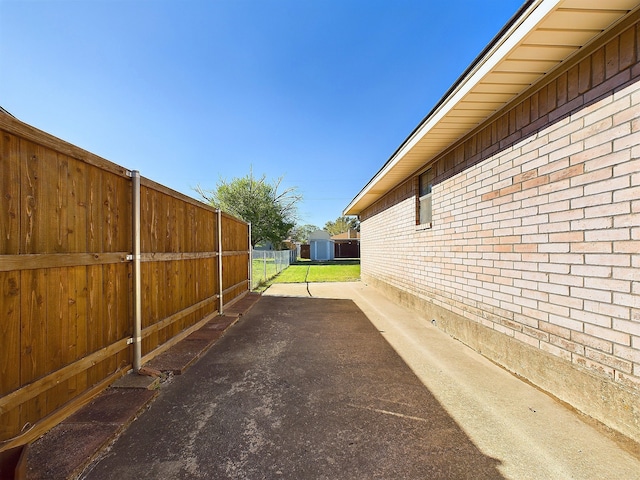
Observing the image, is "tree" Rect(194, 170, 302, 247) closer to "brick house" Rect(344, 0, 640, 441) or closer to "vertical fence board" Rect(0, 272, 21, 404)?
"brick house" Rect(344, 0, 640, 441)

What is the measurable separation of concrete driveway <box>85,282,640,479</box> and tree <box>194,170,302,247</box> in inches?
889

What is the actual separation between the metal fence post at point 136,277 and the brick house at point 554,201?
3811 mm

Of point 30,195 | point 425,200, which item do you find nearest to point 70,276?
point 30,195

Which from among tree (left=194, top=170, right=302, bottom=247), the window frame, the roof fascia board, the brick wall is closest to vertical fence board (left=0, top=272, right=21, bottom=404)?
the roof fascia board

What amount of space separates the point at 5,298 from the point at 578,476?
3613 mm

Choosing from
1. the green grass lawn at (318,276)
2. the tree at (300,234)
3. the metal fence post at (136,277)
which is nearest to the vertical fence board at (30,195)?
the metal fence post at (136,277)

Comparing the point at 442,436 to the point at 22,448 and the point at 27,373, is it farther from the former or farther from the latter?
the point at 27,373

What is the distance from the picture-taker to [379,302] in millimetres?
7656

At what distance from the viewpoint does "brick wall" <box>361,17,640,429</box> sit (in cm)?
209

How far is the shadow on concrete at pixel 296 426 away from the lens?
1.72 meters

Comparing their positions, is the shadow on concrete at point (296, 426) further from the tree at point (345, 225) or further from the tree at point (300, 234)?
the tree at point (345, 225)

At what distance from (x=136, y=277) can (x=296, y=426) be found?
2.13 m

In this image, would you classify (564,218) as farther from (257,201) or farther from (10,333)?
(257,201)

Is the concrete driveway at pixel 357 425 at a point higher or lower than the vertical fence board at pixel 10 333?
lower
